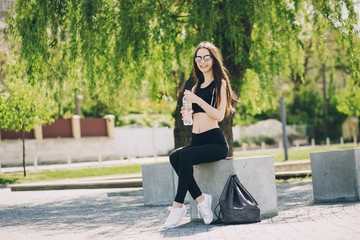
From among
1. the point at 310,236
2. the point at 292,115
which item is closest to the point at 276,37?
the point at 310,236

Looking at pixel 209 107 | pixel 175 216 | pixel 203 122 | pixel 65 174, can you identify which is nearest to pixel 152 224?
pixel 175 216

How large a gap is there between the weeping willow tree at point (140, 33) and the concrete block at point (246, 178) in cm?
342

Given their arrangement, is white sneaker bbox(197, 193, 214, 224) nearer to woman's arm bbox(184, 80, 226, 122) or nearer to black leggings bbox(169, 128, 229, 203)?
black leggings bbox(169, 128, 229, 203)

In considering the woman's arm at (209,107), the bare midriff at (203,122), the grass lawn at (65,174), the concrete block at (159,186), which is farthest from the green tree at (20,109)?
the woman's arm at (209,107)

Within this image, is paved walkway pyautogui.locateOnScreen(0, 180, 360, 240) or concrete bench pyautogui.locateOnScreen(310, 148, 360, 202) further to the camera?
concrete bench pyautogui.locateOnScreen(310, 148, 360, 202)

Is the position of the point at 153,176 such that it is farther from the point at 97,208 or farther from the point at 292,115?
the point at 292,115

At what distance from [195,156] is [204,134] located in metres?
0.32

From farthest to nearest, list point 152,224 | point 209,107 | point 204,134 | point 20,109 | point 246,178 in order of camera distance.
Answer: point 20,109, point 152,224, point 246,178, point 204,134, point 209,107

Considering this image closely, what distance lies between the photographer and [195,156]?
5.96 metres

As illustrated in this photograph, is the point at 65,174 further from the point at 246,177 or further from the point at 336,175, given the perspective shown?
the point at 246,177

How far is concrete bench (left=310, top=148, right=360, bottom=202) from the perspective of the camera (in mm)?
7734

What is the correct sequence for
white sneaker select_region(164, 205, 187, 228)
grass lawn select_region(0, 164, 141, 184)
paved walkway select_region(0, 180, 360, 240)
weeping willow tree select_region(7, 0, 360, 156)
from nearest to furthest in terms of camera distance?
paved walkway select_region(0, 180, 360, 240) < white sneaker select_region(164, 205, 187, 228) < weeping willow tree select_region(7, 0, 360, 156) < grass lawn select_region(0, 164, 141, 184)

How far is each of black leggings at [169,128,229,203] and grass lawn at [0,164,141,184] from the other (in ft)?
51.5

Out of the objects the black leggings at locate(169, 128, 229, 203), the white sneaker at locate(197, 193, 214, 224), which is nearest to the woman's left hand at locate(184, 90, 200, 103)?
the black leggings at locate(169, 128, 229, 203)
